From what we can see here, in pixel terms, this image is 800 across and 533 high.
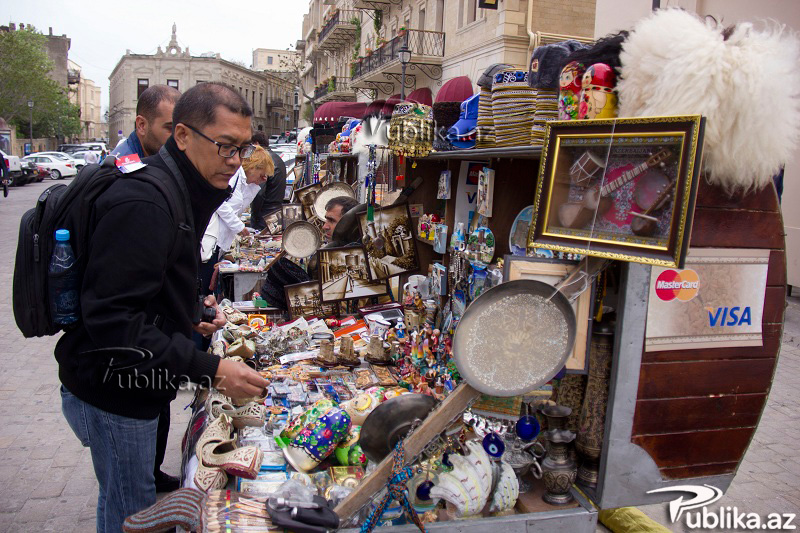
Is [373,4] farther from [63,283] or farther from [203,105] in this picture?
[63,283]

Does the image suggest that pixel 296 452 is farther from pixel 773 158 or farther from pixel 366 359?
pixel 773 158

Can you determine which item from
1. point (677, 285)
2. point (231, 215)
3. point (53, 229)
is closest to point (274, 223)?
point (231, 215)

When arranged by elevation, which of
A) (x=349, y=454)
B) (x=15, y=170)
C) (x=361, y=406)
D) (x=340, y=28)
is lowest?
(x=349, y=454)

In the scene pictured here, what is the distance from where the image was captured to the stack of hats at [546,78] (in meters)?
2.32

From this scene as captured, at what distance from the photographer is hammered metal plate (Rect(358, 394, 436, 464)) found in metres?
2.03

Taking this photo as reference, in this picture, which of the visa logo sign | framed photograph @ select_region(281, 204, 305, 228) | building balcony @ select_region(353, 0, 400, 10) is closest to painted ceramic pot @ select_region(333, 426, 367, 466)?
the visa logo sign

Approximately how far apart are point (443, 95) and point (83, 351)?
435 inches

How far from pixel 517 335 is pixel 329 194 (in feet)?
15.3

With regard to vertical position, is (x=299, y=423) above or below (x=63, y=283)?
below

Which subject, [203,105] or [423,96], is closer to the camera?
[203,105]

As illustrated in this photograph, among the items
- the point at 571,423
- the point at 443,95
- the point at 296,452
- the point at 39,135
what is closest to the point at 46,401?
the point at 296,452

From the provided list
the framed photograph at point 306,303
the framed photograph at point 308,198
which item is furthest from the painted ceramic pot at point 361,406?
the framed photograph at point 308,198

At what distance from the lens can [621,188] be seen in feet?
6.15

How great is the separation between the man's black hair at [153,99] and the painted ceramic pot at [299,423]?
5.99ft
